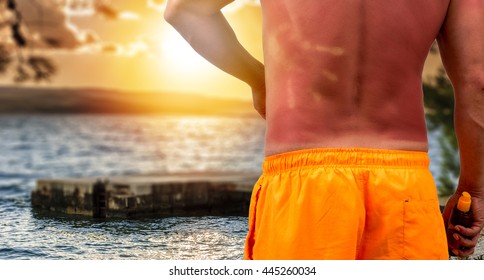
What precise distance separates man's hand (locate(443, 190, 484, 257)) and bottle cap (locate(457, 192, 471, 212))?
0.03 meters

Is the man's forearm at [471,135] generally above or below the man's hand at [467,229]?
above

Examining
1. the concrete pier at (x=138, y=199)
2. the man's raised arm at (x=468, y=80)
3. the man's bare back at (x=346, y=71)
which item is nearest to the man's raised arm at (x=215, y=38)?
the man's bare back at (x=346, y=71)

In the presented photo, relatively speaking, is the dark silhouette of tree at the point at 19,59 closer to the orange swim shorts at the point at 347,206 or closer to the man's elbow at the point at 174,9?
the man's elbow at the point at 174,9

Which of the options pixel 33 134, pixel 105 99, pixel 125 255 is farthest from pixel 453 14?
pixel 33 134

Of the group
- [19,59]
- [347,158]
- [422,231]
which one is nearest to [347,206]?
[347,158]

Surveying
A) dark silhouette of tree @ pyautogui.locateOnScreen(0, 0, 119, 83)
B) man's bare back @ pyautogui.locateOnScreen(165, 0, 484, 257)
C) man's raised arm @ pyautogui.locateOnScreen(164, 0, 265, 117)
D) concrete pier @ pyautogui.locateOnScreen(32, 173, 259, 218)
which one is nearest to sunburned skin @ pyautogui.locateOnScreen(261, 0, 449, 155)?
man's bare back @ pyautogui.locateOnScreen(165, 0, 484, 257)

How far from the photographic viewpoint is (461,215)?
218cm

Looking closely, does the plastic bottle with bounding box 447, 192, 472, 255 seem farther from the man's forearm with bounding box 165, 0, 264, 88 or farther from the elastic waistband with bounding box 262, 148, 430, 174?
the man's forearm with bounding box 165, 0, 264, 88

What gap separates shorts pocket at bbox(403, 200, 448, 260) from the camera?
6.06ft

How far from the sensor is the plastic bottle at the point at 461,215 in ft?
6.96

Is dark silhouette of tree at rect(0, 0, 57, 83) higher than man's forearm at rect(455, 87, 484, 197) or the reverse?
higher

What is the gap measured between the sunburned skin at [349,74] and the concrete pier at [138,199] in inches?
94.1

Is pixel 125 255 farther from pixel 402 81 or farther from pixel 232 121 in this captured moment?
pixel 232 121

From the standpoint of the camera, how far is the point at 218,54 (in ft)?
7.13
